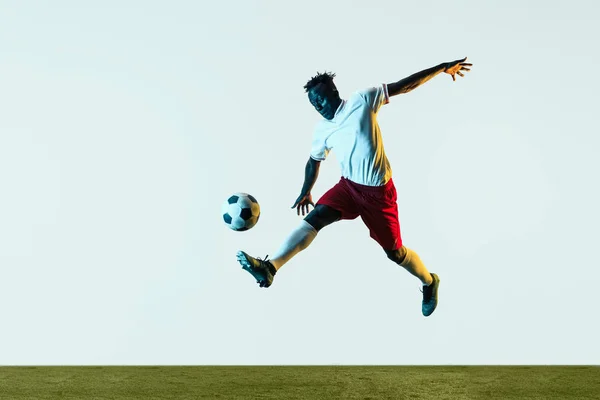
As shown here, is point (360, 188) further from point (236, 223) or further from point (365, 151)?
point (236, 223)

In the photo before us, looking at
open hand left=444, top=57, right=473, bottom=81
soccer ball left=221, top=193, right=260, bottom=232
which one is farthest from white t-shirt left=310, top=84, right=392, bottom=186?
soccer ball left=221, top=193, right=260, bottom=232

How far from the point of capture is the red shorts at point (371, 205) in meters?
4.20

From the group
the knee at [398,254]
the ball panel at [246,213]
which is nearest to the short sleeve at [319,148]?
the ball panel at [246,213]

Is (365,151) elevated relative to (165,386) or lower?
elevated

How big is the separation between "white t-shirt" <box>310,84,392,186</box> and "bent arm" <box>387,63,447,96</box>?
45 millimetres

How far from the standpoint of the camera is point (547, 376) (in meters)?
5.61

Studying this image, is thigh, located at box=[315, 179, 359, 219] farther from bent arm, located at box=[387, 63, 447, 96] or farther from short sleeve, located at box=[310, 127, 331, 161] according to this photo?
bent arm, located at box=[387, 63, 447, 96]

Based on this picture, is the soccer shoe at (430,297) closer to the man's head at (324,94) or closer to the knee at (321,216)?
the knee at (321,216)

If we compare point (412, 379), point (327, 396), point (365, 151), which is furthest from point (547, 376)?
point (365, 151)

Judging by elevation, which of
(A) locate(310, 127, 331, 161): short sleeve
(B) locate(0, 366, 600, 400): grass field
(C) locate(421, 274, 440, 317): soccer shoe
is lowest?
(B) locate(0, 366, 600, 400): grass field

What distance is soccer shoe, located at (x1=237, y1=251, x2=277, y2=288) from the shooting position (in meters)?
3.81

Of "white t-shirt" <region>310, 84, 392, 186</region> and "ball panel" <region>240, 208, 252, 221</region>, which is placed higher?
"white t-shirt" <region>310, 84, 392, 186</region>

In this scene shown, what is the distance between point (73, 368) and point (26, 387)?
1052mm

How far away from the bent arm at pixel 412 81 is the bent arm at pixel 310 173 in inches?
23.8
